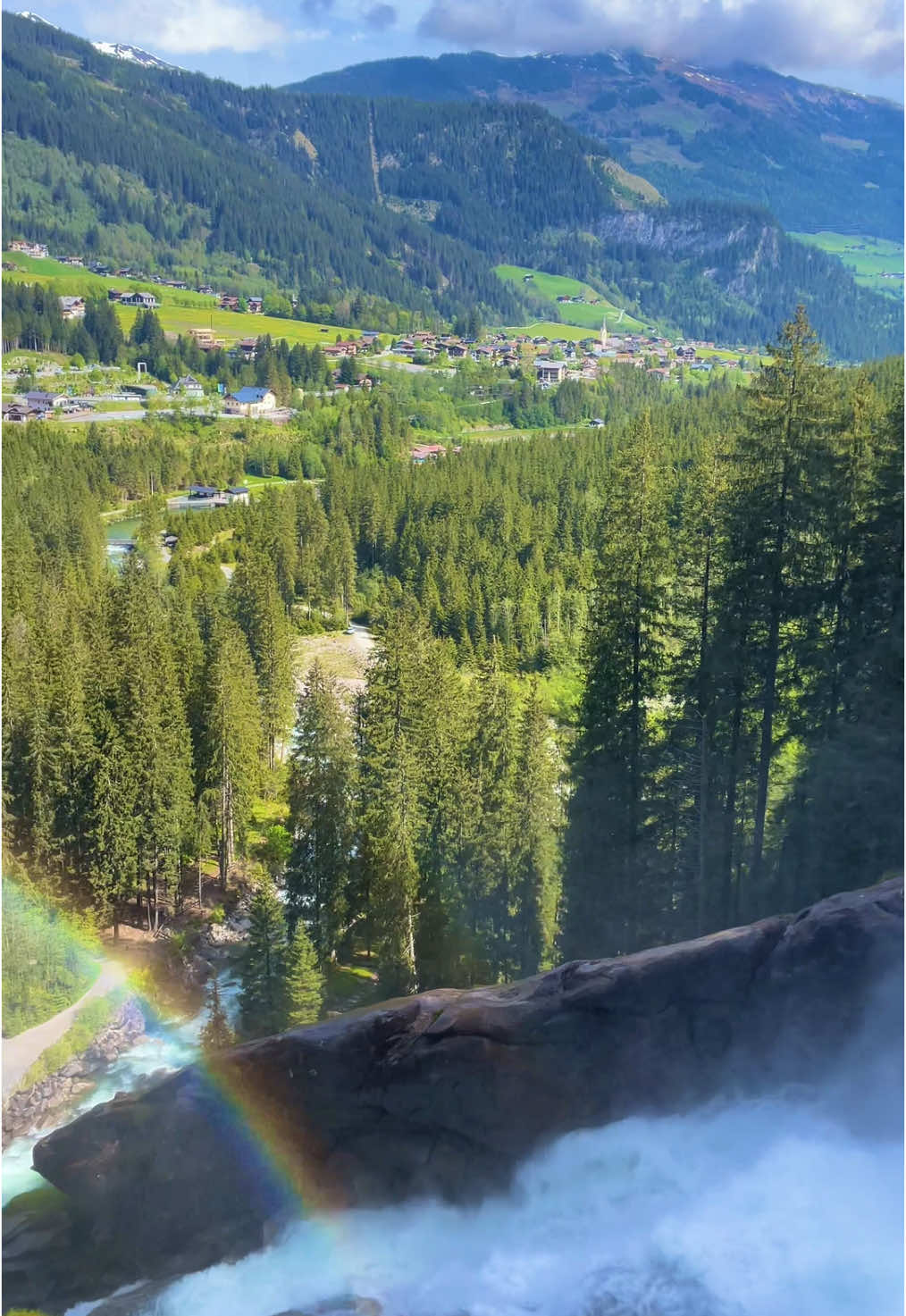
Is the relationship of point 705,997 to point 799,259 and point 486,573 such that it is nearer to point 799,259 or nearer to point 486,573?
point 486,573

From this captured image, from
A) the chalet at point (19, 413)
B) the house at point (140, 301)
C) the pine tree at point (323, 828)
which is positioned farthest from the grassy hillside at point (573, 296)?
the pine tree at point (323, 828)

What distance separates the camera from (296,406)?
374 feet

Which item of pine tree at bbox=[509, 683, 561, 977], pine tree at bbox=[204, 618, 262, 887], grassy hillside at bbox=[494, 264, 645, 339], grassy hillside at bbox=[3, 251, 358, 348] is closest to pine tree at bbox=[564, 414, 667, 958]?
pine tree at bbox=[509, 683, 561, 977]

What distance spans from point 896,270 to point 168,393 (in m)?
82.6

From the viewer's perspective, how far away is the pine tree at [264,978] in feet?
72.2

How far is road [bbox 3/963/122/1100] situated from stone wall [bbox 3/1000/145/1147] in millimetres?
471

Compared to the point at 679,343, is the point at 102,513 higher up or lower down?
lower down

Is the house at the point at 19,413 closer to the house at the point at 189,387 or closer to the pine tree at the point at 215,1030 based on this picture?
the house at the point at 189,387

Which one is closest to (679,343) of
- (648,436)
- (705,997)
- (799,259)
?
(799,259)

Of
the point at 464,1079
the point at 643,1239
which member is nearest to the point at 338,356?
the point at 464,1079

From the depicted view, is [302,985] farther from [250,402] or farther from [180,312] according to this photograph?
[180,312]

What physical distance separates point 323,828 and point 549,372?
361ft

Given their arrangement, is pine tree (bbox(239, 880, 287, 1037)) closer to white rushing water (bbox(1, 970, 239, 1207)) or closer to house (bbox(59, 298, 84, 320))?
white rushing water (bbox(1, 970, 239, 1207))

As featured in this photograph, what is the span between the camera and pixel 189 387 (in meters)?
121
